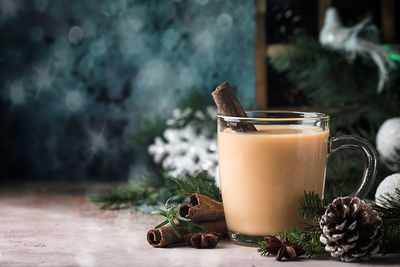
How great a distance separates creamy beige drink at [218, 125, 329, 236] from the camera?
0.78 meters

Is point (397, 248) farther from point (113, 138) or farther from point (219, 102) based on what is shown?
point (113, 138)

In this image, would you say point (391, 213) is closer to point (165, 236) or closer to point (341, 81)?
point (165, 236)

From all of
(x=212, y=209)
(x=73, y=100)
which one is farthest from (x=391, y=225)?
(x=73, y=100)

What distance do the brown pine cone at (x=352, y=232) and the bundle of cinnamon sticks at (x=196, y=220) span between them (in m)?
0.23

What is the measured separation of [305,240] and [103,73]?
109cm

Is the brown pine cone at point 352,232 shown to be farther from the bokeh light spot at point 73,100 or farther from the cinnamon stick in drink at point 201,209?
the bokeh light spot at point 73,100

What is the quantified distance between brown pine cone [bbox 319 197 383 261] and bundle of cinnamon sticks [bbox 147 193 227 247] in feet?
0.75

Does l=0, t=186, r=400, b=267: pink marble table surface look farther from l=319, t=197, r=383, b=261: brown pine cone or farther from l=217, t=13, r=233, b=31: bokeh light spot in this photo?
l=217, t=13, r=233, b=31: bokeh light spot

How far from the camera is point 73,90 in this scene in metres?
1.64

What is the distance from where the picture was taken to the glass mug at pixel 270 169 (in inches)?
30.7

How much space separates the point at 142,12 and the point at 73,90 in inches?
14.2

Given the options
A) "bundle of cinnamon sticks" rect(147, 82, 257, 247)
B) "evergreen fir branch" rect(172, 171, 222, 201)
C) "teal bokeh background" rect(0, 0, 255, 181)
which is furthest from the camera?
"teal bokeh background" rect(0, 0, 255, 181)

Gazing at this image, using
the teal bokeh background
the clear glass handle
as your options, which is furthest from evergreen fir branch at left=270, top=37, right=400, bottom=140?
the clear glass handle

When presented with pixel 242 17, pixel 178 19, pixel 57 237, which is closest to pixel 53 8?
pixel 178 19
